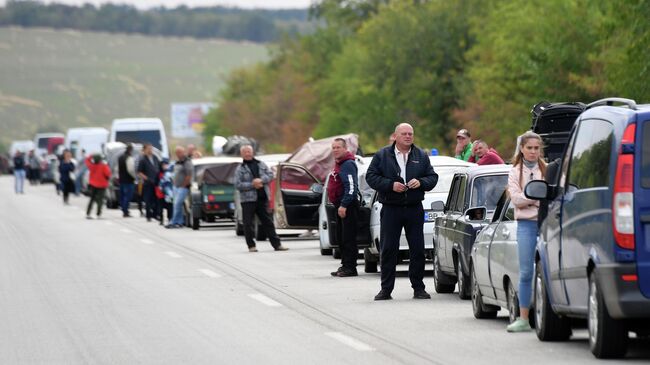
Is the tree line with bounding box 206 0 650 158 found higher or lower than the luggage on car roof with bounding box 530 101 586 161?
higher

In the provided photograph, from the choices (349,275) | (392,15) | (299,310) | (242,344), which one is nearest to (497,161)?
(349,275)

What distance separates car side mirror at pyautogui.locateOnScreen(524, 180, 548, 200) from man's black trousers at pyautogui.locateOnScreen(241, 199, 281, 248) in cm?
1472

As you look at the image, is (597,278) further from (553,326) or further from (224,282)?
(224,282)

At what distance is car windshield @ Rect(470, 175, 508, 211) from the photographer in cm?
1694

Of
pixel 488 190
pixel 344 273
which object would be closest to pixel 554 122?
pixel 344 273

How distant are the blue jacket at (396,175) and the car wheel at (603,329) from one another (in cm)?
603

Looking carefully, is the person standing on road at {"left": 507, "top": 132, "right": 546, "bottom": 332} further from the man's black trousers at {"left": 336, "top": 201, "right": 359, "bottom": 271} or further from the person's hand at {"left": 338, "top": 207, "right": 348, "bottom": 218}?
the man's black trousers at {"left": 336, "top": 201, "right": 359, "bottom": 271}

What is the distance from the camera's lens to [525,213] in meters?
13.1

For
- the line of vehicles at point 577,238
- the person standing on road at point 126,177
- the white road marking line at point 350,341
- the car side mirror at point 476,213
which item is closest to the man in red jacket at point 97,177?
the person standing on road at point 126,177

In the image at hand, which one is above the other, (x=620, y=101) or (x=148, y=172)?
(x=620, y=101)

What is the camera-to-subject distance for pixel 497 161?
71.1ft

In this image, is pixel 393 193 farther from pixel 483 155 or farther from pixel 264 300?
pixel 483 155

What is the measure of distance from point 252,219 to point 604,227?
1676 centimetres

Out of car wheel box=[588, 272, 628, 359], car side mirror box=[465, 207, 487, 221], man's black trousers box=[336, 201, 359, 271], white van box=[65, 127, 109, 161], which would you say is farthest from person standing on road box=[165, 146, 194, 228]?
white van box=[65, 127, 109, 161]
